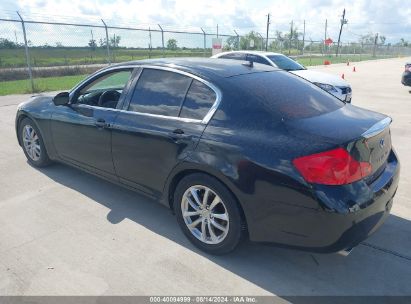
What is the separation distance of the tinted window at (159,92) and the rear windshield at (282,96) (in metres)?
0.51

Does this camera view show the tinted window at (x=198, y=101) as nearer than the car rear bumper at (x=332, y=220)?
No

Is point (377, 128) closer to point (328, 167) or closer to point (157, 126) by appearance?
point (328, 167)

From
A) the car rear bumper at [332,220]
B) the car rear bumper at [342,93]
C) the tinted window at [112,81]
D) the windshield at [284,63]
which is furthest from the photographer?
the windshield at [284,63]

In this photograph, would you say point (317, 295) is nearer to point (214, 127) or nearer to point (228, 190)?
point (228, 190)

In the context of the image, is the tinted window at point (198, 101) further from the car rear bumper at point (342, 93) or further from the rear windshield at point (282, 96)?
the car rear bumper at point (342, 93)

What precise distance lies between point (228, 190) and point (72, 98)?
253cm

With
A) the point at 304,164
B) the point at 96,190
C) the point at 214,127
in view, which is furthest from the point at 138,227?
the point at 304,164

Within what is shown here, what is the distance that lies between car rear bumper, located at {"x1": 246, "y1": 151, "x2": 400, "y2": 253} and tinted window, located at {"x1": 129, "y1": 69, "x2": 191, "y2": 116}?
137 cm

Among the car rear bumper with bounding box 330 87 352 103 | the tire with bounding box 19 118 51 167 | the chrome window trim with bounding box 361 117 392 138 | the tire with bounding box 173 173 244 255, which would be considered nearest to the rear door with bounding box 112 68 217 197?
the tire with bounding box 173 173 244 255

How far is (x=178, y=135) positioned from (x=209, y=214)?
73 centimetres

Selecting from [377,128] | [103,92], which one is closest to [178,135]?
[377,128]

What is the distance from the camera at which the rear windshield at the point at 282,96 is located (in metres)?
2.98

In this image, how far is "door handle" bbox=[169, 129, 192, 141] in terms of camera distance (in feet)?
10.3

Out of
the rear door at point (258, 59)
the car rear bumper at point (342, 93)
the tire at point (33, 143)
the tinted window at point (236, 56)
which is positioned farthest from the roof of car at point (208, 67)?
the tinted window at point (236, 56)
